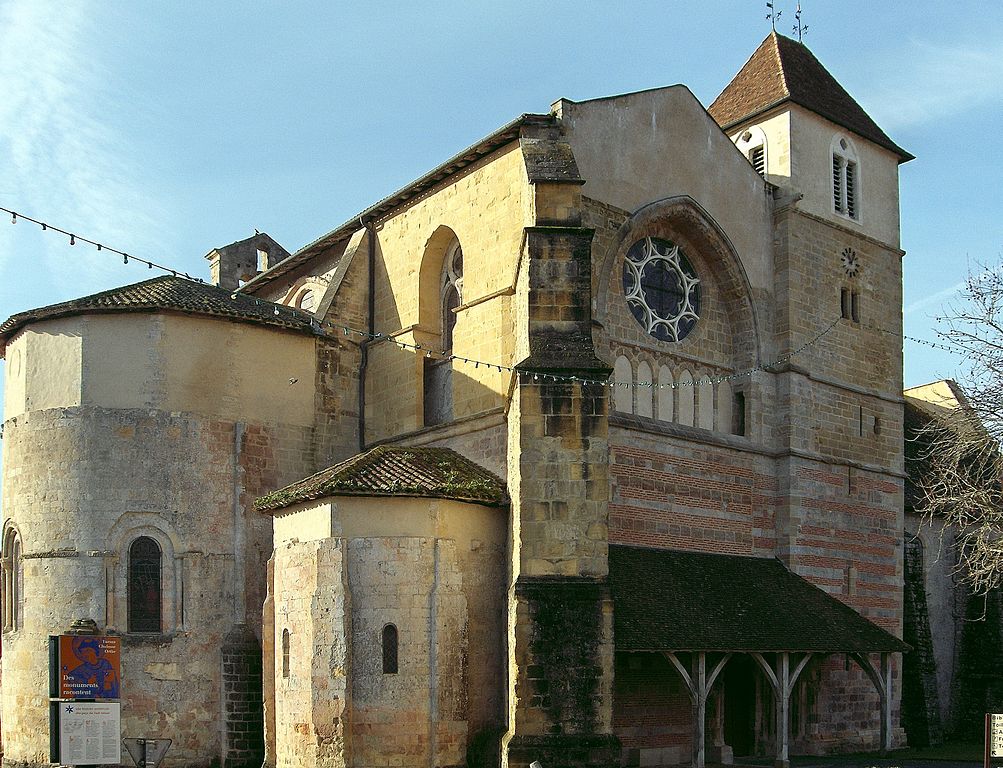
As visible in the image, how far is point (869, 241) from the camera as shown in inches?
1123

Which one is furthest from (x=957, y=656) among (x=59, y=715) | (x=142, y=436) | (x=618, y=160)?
(x=59, y=715)

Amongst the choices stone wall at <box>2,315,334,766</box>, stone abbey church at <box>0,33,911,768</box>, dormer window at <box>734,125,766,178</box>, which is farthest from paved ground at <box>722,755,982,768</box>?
dormer window at <box>734,125,766,178</box>

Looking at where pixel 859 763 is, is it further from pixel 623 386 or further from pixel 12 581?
pixel 12 581

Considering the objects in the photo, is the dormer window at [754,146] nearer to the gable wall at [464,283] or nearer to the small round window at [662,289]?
the small round window at [662,289]

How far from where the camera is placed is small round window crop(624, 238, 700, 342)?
973 inches

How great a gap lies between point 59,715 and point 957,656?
2306 centimetres

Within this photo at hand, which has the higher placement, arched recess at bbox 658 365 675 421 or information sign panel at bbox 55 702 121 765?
arched recess at bbox 658 365 675 421

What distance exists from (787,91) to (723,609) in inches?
439

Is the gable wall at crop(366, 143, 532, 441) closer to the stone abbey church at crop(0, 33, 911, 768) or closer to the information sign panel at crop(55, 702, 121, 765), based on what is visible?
the stone abbey church at crop(0, 33, 911, 768)

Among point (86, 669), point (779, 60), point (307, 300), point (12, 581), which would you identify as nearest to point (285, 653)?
point (86, 669)

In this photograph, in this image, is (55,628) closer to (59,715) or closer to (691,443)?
(59,715)

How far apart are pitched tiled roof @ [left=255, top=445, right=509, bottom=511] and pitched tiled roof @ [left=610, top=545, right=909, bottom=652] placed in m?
2.55

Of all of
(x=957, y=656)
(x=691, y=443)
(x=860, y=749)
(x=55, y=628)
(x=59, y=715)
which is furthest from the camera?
(x=957, y=656)

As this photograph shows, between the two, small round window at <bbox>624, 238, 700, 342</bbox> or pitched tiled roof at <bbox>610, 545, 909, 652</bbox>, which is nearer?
pitched tiled roof at <bbox>610, 545, 909, 652</bbox>
